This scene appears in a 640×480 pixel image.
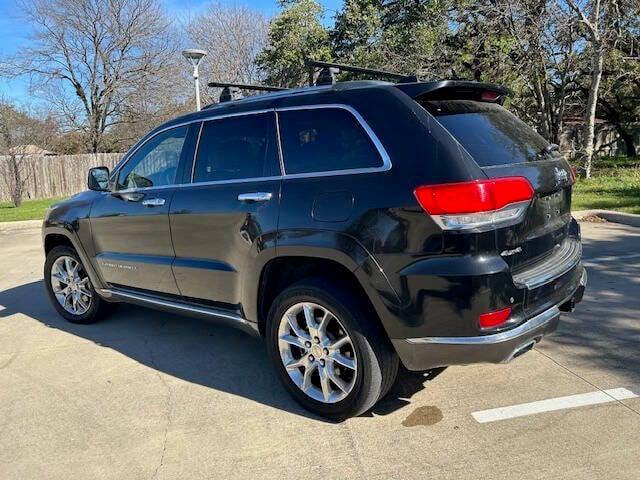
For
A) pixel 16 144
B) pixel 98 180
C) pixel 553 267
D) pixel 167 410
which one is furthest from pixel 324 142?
pixel 16 144

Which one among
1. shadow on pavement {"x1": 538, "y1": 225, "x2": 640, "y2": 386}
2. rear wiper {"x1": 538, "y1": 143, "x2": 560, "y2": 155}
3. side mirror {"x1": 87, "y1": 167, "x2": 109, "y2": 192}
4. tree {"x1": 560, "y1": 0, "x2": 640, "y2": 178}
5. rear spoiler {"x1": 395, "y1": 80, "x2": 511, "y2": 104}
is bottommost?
shadow on pavement {"x1": 538, "y1": 225, "x2": 640, "y2": 386}

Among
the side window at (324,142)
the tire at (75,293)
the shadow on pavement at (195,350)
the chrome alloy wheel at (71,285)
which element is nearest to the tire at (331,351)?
the shadow on pavement at (195,350)

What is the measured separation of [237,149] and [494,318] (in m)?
2.08

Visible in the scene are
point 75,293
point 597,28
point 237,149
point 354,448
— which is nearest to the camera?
point 354,448

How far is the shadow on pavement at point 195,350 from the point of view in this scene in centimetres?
374

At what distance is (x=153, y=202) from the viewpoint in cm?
430

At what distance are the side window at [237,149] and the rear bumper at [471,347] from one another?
1381mm

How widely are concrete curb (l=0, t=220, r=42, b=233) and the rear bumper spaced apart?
12668 mm

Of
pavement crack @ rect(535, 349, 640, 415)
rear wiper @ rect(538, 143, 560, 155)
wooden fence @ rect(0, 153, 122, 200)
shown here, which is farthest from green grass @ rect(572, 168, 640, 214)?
wooden fence @ rect(0, 153, 122, 200)

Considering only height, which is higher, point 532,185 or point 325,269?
point 532,185

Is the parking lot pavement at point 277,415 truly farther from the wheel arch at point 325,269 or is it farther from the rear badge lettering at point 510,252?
the rear badge lettering at point 510,252

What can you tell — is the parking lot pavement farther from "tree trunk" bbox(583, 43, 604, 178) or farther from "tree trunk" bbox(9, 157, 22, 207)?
"tree trunk" bbox(9, 157, 22, 207)

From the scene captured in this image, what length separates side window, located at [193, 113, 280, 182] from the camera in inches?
143

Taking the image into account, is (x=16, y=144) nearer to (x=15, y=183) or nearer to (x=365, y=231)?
(x=15, y=183)
